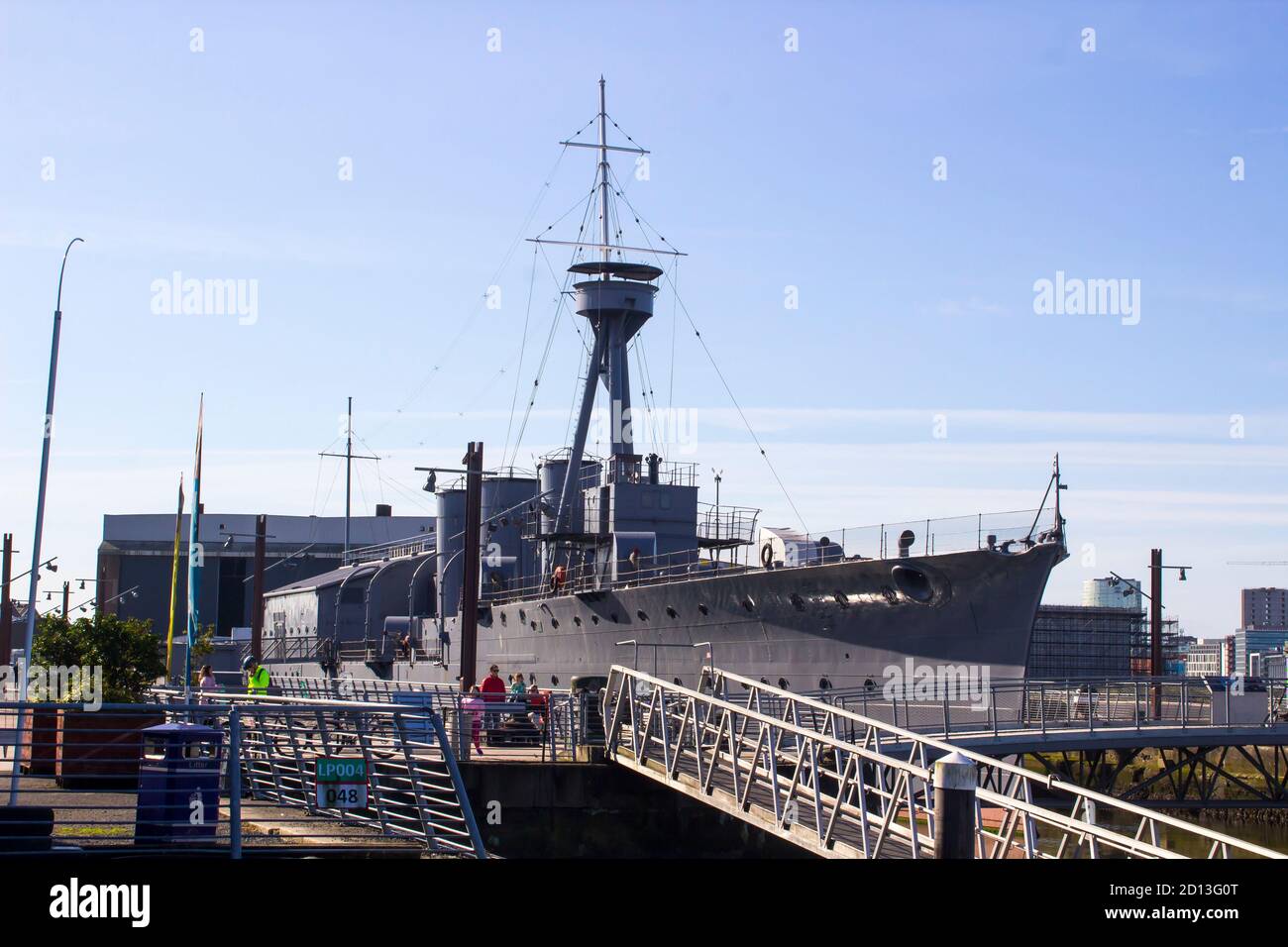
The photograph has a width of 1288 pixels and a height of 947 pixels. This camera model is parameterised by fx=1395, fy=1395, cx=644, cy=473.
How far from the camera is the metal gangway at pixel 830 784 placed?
11688mm

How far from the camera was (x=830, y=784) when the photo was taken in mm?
21844

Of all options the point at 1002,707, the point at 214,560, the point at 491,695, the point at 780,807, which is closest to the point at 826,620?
the point at 1002,707

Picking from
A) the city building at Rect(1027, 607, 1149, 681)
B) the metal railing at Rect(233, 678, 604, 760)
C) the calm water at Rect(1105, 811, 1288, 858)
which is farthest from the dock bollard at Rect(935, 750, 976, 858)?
the city building at Rect(1027, 607, 1149, 681)

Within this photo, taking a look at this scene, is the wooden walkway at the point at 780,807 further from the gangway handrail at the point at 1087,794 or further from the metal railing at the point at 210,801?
the metal railing at the point at 210,801

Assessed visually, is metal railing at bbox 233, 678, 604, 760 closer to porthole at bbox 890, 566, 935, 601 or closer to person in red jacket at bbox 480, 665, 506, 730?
person in red jacket at bbox 480, 665, 506, 730

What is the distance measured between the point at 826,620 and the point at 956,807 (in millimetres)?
18399

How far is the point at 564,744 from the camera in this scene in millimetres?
22797

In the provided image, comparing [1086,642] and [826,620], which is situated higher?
[826,620]

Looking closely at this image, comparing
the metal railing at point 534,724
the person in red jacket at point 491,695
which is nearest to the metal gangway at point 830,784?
the metal railing at point 534,724

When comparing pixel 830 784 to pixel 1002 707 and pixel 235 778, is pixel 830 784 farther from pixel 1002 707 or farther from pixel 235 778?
pixel 235 778

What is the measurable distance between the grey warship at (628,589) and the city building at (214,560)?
24835mm
